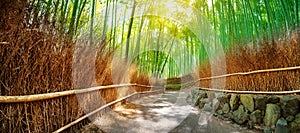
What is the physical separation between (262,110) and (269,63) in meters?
0.70

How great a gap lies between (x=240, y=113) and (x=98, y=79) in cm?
240

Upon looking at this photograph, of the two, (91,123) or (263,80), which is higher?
(263,80)

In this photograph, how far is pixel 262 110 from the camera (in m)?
3.29

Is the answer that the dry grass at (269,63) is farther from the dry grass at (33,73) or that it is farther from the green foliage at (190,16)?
the dry grass at (33,73)

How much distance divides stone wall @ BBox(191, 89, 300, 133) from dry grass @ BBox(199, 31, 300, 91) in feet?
0.60

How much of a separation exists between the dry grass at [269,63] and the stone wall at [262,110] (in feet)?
0.60

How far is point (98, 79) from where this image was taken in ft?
11.5

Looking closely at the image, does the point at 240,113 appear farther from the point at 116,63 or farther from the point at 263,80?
the point at 116,63

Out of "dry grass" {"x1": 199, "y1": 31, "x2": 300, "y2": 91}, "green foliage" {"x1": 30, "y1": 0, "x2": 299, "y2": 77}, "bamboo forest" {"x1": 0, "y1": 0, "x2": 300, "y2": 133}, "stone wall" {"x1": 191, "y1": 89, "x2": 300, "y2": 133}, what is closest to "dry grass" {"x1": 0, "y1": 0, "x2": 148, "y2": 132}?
"bamboo forest" {"x1": 0, "y1": 0, "x2": 300, "y2": 133}

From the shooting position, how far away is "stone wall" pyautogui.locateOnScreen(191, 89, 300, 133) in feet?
8.94

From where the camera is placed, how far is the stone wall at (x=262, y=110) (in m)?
2.72

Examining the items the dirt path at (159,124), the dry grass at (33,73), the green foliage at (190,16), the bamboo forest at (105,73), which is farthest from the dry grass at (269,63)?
the dry grass at (33,73)

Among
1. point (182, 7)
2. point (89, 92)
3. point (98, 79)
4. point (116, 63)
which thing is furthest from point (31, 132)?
point (182, 7)

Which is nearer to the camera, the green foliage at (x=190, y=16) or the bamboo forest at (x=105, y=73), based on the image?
the bamboo forest at (x=105, y=73)
